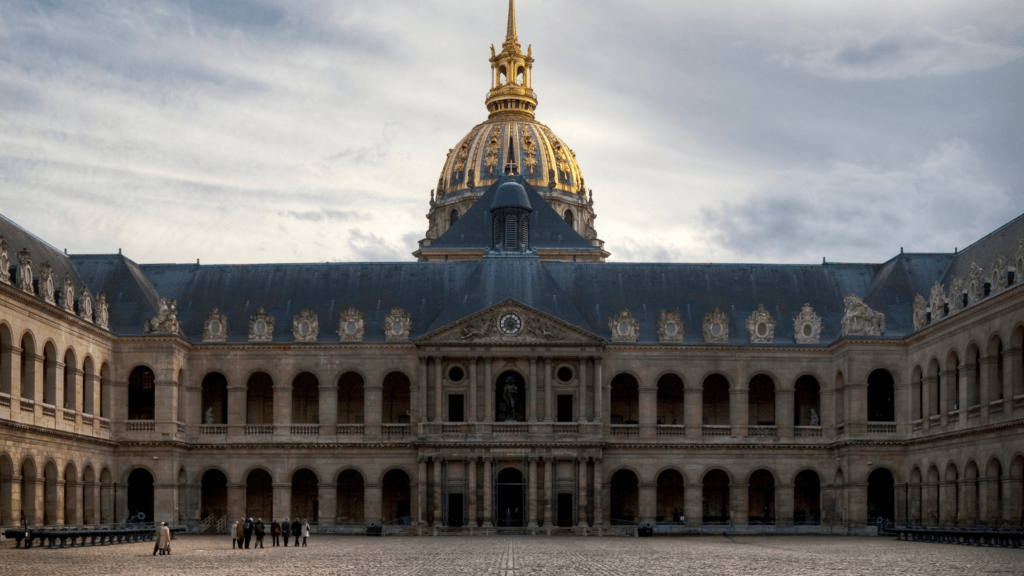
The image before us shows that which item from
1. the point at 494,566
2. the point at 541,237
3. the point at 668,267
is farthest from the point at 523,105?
the point at 494,566

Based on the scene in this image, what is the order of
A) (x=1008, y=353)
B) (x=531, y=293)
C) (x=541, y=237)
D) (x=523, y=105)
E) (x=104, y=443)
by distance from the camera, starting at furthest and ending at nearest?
(x=523, y=105) → (x=541, y=237) → (x=531, y=293) → (x=104, y=443) → (x=1008, y=353)

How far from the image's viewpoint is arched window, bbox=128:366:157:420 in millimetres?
88938

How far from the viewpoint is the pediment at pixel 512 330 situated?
287ft

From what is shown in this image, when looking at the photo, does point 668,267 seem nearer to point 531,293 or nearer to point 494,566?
point 531,293

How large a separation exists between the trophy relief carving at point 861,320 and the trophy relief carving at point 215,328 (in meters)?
37.6

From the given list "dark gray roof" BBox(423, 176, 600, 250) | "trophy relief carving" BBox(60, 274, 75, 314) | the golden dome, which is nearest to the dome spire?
the golden dome

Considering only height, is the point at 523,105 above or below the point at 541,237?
above

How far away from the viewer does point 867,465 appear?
281 feet

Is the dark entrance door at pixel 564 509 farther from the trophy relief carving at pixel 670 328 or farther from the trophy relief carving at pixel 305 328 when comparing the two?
the trophy relief carving at pixel 305 328

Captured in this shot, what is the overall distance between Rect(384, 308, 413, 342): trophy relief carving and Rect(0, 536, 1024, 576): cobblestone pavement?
786 inches

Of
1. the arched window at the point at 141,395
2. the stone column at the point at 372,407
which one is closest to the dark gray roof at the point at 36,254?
the arched window at the point at 141,395

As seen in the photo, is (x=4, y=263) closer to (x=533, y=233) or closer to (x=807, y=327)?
(x=807, y=327)

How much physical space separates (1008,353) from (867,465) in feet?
60.4

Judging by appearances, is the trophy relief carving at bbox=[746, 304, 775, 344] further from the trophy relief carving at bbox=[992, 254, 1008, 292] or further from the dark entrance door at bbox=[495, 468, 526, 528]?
the trophy relief carving at bbox=[992, 254, 1008, 292]
